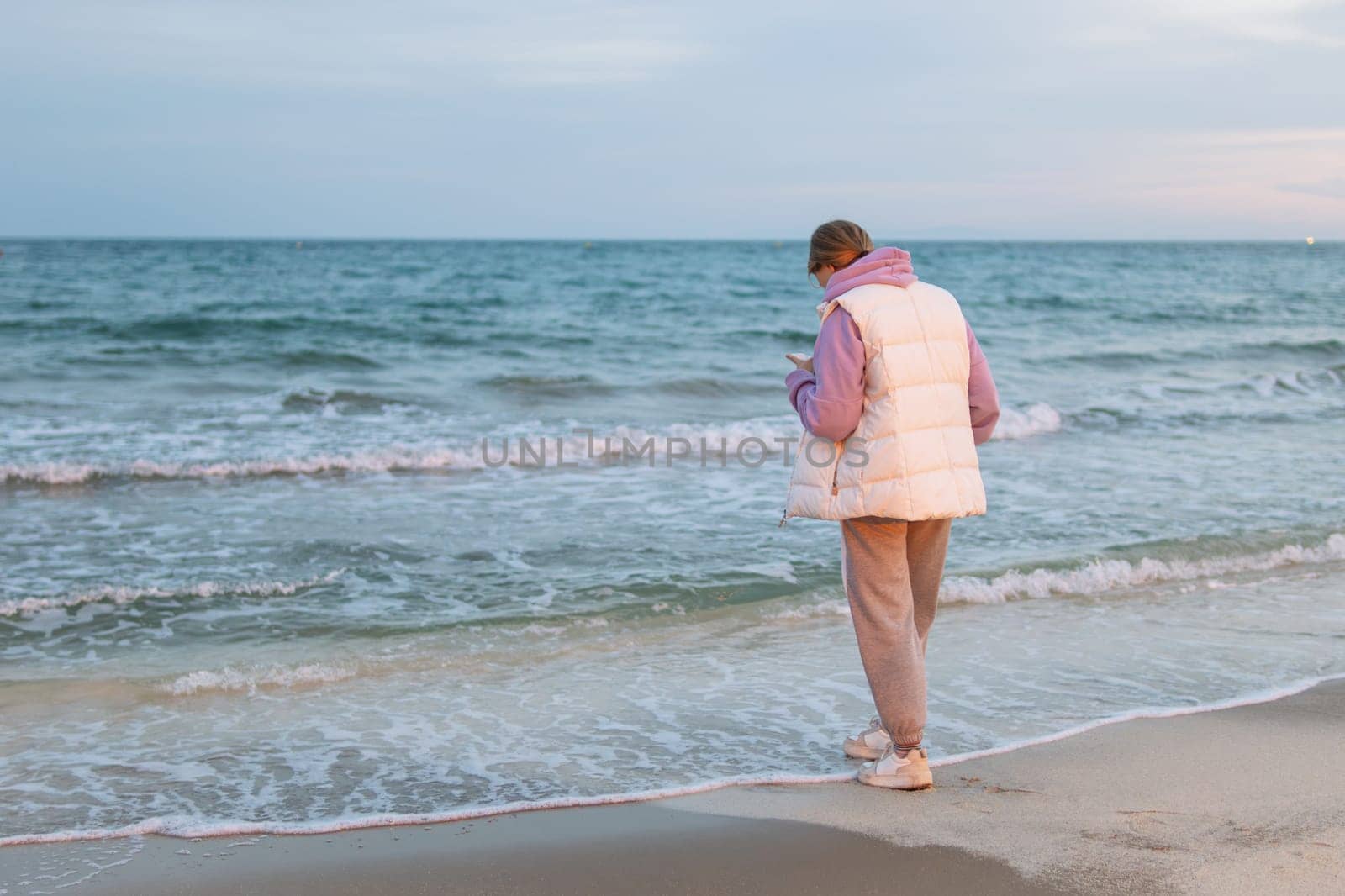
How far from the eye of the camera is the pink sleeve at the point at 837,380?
10.6 feet

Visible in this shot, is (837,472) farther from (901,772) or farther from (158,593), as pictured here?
(158,593)

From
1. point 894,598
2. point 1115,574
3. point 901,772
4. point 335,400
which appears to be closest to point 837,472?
point 894,598

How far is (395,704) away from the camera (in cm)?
460

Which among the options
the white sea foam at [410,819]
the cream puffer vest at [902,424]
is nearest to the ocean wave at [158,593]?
the white sea foam at [410,819]

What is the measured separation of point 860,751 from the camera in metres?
3.92

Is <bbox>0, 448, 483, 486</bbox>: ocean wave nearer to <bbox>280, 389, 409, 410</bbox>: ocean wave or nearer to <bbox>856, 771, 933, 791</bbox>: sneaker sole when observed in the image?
<bbox>280, 389, 409, 410</bbox>: ocean wave

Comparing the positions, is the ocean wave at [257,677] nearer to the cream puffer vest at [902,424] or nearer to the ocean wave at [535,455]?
the cream puffer vest at [902,424]

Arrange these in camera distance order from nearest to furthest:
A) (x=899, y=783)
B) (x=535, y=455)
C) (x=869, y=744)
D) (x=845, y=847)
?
(x=845, y=847)
(x=899, y=783)
(x=869, y=744)
(x=535, y=455)

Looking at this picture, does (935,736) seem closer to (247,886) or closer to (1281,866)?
(1281,866)

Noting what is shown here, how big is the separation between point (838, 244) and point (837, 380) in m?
0.45

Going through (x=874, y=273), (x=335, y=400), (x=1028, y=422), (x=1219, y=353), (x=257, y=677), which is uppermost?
(x=874, y=273)

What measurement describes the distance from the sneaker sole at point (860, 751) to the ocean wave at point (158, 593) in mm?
3576

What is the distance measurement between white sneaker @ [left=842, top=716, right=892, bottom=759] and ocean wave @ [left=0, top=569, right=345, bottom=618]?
3.59 m

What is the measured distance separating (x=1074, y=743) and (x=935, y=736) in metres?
0.50
